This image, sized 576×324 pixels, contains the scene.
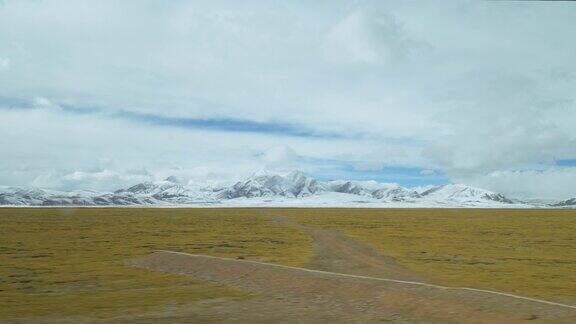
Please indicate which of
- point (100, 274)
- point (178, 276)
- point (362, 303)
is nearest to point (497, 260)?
point (362, 303)

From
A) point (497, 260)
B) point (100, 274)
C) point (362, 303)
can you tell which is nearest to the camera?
point (362, 303)

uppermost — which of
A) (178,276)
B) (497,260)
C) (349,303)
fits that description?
(349,303)

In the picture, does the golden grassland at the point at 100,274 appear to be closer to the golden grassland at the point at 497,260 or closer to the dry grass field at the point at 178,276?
the dry grass field at the point at 178,276

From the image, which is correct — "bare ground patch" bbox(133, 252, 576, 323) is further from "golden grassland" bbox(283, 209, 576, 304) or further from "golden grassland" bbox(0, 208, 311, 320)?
"golden grassland" bbox(283, 209, 576, 304)

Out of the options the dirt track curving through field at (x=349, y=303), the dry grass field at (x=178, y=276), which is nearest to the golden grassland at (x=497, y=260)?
the dry grass field at (x=178, y=276)

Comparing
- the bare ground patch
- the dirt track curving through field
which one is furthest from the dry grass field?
Answer: the bare ground patch

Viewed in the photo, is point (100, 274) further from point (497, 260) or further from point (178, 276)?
point (497, 260)

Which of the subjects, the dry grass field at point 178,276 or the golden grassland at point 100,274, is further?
the dry grass field at point 178,276

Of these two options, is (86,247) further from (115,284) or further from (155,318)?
(155,318)

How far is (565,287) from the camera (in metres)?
25.3

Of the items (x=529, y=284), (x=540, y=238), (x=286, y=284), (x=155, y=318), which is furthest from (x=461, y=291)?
(x=540, y=238)

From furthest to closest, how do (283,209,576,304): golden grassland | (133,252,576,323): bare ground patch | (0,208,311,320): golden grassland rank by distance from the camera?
(283,209,576,304): golden grassland → (0,208,311,320): golden grassland → (133,252,576,323): bare ground patch

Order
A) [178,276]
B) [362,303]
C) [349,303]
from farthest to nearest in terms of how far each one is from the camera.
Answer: [178,276] < [349,303] < [362,303]

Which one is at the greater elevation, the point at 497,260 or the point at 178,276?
the point at 497,260
